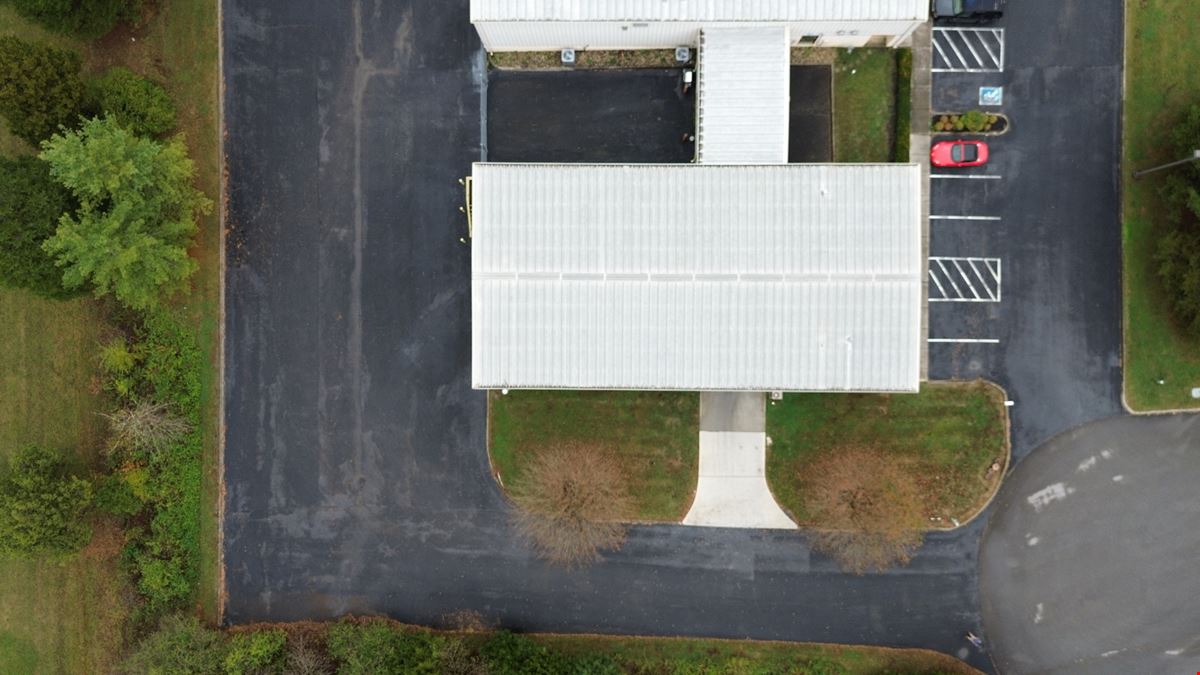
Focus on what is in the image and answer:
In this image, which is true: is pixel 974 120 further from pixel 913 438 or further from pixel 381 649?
pixel 381 649

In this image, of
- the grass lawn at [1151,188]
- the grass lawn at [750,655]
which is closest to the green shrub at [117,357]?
the grass lawn at [750,655]

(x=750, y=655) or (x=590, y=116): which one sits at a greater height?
(x=590, y=116)

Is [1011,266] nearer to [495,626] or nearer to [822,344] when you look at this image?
[822,344]

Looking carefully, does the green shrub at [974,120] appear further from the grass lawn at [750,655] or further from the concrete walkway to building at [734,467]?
the grass lawn at [750,655]

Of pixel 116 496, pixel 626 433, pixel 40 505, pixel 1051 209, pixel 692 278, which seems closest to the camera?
pixel 692 278

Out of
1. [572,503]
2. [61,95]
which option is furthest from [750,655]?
[61,95]

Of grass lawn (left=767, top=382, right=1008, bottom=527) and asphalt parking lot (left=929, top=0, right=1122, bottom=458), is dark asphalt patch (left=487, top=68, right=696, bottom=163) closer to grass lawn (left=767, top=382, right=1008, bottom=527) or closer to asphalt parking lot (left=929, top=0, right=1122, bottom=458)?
asphalt parking lot (left=929, top=0, right=1122, bottom=458)

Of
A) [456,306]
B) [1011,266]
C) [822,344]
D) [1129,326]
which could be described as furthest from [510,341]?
[1129,326]
